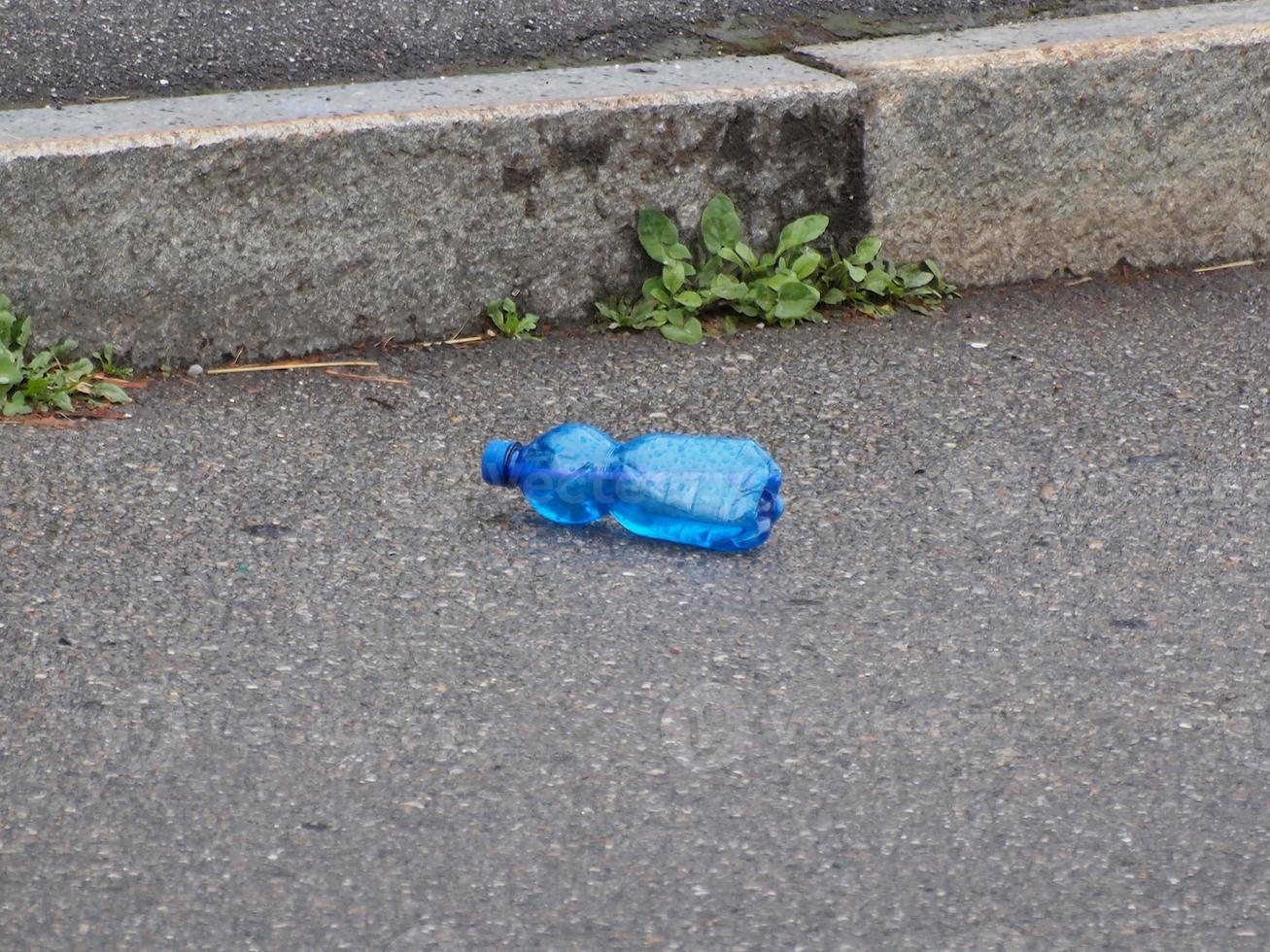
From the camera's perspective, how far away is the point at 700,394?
3.21 metres

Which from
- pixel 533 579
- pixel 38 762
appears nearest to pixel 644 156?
pixel 533 579

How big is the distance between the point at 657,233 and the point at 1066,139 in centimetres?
90

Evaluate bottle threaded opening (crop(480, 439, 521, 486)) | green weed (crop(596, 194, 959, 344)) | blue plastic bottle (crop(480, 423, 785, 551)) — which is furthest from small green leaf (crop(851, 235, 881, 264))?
bottle threaded opening (crop(480, 439, 521, 486))

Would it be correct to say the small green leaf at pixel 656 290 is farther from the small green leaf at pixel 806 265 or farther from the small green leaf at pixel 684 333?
the small green leaf at pixel 806 265

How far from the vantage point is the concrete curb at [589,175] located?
3.06 m

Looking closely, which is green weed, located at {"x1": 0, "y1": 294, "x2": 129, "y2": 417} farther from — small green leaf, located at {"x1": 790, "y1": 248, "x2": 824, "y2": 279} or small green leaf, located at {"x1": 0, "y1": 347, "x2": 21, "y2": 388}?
small green leaf, located at {"x1": 790, "y1": 248, "x2": 824, "y2": 279}

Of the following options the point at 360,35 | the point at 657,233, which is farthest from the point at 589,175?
the point at 360,35

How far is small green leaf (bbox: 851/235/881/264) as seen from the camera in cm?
356

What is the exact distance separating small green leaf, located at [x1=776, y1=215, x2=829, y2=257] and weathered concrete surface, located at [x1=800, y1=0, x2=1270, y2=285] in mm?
136

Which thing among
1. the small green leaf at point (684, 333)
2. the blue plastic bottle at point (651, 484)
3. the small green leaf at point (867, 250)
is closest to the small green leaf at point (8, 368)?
the blue plastic bottle at point (651, 484)

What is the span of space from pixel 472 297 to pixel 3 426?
91 centimetres

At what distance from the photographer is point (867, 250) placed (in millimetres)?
3562

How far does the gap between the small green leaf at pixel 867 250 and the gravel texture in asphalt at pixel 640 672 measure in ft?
1.10

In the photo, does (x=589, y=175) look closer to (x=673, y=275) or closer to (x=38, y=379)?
(x=673, y=275)
